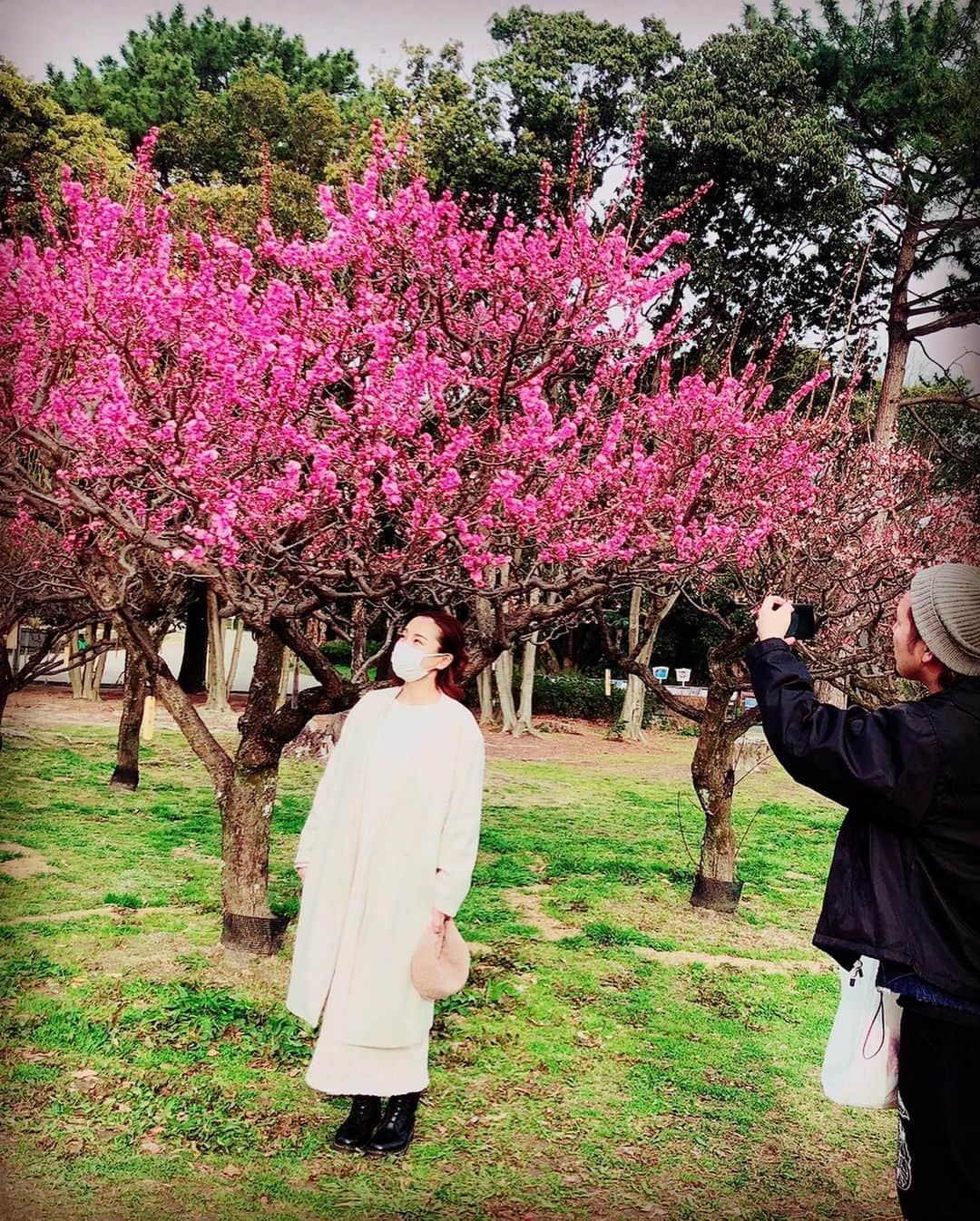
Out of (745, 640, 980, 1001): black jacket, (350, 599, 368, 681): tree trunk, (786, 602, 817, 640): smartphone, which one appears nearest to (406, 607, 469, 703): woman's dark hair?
(786, 602, 817, 640): smartphone

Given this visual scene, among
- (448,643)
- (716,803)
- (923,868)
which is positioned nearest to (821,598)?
(716,803)

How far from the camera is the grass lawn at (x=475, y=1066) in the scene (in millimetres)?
2416

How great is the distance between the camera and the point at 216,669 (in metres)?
11.7

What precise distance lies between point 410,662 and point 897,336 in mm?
4839

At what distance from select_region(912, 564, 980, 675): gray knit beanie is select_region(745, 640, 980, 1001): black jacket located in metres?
0.05

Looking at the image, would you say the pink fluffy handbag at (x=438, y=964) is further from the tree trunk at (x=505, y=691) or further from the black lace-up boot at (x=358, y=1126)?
the tree trunk at (x=505, y=691)

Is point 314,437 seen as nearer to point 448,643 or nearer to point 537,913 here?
point 448,643

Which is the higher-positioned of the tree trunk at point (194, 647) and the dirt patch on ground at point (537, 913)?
the tree trunk at point (194, 647)

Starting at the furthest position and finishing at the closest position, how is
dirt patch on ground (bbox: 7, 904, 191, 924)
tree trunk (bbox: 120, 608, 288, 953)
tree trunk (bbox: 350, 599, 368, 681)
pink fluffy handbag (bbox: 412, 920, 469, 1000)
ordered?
dirt patch on ground (bbox: 7, 904, 191, 924)
tree trunk (bbox: 350, 599, 368, 681)
tree trunk (bbox: 120, 608, 288, 953)
pink fluffy handbag (bbox: 412, 920, 469, 1000)

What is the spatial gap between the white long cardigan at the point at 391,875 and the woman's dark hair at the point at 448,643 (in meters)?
0.09

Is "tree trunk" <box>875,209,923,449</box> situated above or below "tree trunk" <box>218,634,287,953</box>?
above

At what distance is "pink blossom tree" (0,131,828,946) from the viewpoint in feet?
10.3

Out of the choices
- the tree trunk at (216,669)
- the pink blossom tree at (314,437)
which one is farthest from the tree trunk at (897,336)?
the tree trunk at (216,669)

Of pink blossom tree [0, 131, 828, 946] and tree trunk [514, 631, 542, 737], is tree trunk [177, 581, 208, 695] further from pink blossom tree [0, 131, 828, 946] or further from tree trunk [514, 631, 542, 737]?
pink blossom tree [0, 131, 828, 946]
